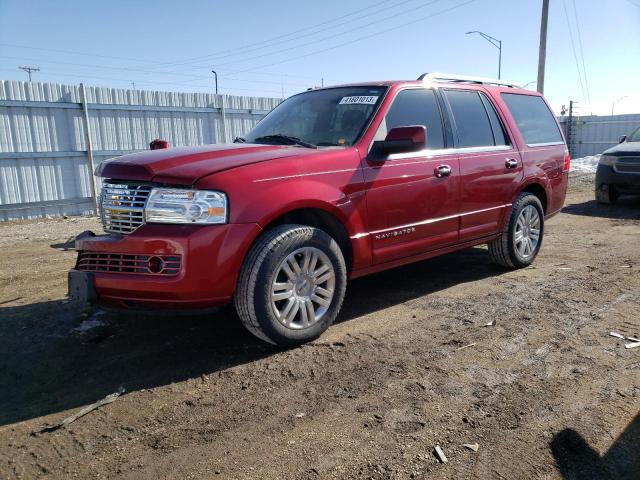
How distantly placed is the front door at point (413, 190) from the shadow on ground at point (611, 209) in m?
6.35

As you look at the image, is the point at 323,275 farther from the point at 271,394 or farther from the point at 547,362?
the point at 547,362

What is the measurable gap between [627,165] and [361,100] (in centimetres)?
818

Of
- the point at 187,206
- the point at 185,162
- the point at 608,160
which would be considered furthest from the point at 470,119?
the point at 608,160

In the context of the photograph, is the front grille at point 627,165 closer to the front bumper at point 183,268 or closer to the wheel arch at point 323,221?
the wheel arch at point 323,221

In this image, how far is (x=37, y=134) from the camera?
35.0 ft

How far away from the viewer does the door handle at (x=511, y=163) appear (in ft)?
17.6

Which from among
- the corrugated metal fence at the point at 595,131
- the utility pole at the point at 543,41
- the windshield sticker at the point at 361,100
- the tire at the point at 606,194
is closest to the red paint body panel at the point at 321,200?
the windshield sticker at the point at 361,100

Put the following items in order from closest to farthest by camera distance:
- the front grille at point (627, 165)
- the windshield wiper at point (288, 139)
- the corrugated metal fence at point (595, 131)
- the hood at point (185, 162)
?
the hood at point (185, 162) → the windshield wiper at point (288, 139) → the front grille at point (627, 165) → the corrugated metal fence at point (595, 131)

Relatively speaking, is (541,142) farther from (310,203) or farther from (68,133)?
(68,133)

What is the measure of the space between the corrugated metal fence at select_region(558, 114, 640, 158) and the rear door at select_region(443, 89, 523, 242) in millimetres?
20271

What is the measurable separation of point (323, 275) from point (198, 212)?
1.07 meters

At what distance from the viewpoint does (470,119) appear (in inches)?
203

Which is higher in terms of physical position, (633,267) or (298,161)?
(298,161)

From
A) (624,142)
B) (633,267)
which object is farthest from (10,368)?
(624,142)
